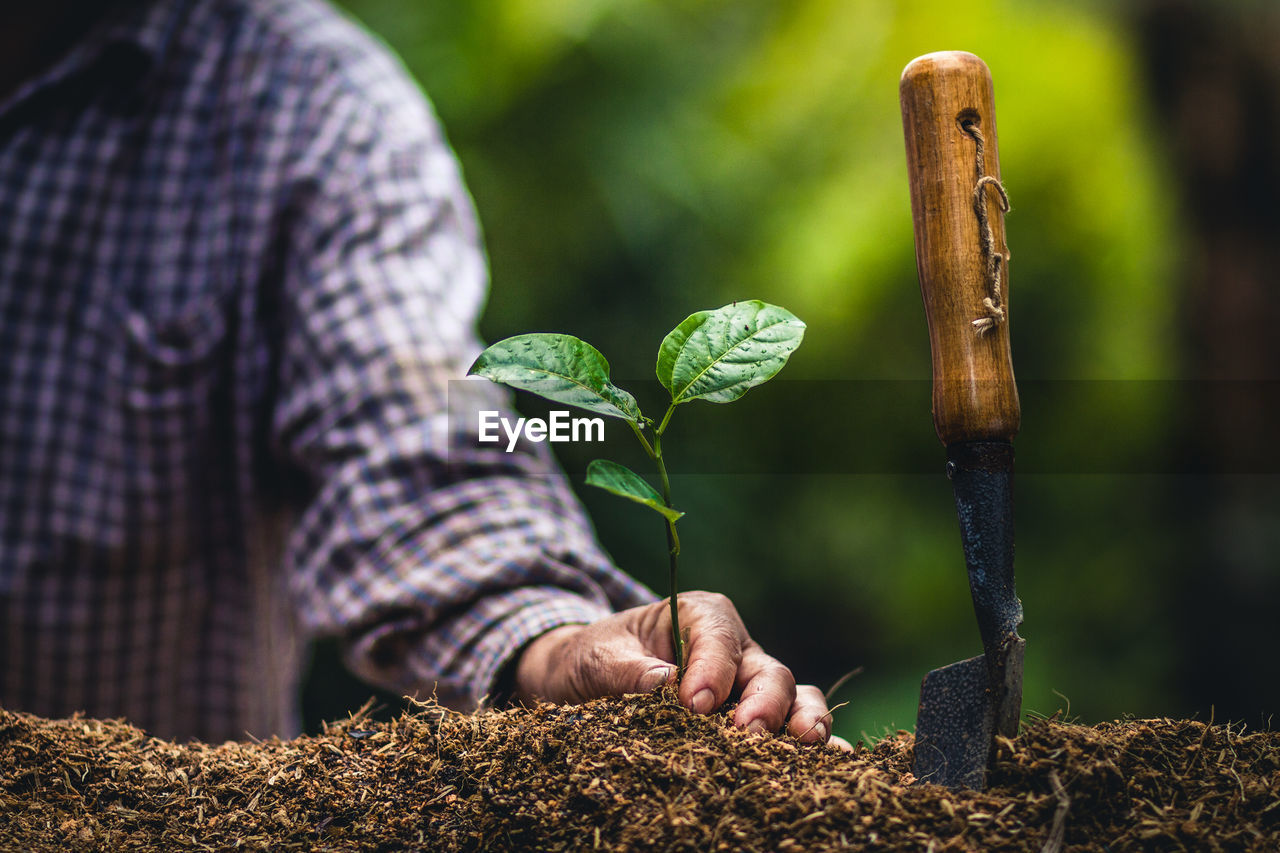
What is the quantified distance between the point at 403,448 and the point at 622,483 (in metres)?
0.77

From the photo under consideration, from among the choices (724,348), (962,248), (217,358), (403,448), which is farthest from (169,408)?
(962,248)

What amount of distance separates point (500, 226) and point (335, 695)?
1324 millimetres

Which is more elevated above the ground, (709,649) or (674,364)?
(674,364)

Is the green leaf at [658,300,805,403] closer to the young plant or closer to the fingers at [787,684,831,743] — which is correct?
the young plant

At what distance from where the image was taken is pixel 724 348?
703 millimetres

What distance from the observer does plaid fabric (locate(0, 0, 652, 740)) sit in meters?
1.41

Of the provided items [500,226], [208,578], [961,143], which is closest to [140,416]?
[208,578]

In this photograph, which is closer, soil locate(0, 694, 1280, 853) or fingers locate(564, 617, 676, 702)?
soil locate(0, 694, 1280, 853)

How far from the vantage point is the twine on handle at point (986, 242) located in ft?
2.19

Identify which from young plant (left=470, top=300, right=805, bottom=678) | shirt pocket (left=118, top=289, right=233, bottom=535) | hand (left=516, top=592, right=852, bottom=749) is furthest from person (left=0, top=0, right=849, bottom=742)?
young plant (left=470, top=300, right=805, bottom=678)

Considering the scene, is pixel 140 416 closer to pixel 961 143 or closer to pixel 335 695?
pixel 335 695

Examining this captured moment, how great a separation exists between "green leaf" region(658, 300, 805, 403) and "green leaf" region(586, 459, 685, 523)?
0.24 feet

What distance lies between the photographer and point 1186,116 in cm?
239

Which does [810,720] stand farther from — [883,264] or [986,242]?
[883,264]
